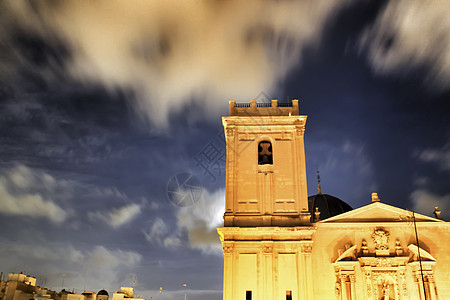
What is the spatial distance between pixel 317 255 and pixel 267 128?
32.9 ft

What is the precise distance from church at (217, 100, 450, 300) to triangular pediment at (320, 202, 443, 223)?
0.07 m

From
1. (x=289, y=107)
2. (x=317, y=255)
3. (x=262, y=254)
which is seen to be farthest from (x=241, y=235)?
(x=289, y=107)

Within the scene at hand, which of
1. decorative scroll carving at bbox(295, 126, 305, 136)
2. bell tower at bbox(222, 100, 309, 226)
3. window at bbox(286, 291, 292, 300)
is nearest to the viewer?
window at bbox(286, 291, 292, 300)

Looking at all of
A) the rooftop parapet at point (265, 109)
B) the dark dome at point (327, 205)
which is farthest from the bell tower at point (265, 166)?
the dark dome at point (327, 205)

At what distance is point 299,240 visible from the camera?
2834 centimetres

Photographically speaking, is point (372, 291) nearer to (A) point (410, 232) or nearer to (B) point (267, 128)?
(A) point (410, 232)

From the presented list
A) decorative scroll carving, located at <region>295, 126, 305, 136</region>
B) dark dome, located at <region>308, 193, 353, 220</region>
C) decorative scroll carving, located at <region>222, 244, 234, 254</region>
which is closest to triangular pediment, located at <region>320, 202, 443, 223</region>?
decorative scroll carving, located at <region>295, 126, 305, 136</region>

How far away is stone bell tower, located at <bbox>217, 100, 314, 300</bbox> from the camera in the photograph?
90.4 feet

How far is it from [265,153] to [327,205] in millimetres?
14781

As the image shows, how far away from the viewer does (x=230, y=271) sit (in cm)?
2772

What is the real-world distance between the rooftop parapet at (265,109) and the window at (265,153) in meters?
2.45

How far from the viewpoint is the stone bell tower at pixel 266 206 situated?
1085 inches

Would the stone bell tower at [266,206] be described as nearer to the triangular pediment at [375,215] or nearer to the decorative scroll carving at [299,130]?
the decorative scroll carving at [299,130]

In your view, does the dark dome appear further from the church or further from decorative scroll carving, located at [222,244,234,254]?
decorative scroll carving, located at [222,244,234,254]
